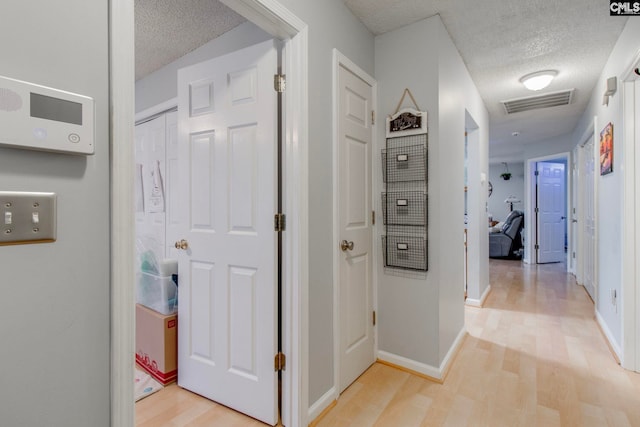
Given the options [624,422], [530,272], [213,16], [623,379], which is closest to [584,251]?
[530,272]

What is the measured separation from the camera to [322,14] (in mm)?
1782

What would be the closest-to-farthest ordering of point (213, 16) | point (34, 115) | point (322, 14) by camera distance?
point (34, 115) → point (322, 14) → point (213, 16)

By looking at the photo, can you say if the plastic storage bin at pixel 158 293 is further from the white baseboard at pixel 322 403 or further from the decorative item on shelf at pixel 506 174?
the decorative item on shelf at pixel 506 174

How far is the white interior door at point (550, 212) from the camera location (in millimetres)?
6297

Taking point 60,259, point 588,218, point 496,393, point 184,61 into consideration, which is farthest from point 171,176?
point 588,218

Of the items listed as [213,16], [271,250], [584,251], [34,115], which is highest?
[213,16]

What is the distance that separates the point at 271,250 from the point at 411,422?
1.19 meters

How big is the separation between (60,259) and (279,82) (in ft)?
4.06

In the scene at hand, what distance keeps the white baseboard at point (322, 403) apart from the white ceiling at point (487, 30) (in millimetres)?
2325

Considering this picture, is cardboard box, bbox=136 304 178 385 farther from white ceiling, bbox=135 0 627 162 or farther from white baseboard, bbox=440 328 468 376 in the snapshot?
white ceiling, bbox=135 0 627 162

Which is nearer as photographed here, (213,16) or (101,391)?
(101,391)

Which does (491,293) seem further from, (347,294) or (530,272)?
(347,294)

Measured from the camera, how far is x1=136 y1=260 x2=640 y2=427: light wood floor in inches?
68.7

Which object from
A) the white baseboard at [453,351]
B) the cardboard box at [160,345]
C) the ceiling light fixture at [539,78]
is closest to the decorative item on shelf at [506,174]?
the ceiling light fixture at [539,78]
